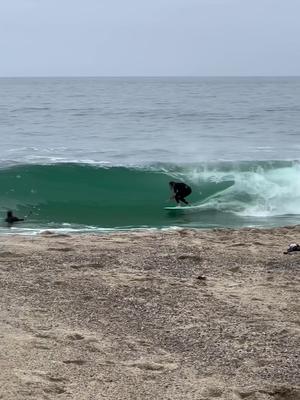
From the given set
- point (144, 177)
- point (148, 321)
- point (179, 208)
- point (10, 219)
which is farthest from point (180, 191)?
point (148, 321)

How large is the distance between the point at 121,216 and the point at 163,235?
3800mm

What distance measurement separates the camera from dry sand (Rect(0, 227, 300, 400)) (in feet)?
16.8

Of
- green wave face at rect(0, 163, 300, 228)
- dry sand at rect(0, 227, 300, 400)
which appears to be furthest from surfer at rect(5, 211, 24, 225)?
dry sand at rect(0, 227, 300, 400)

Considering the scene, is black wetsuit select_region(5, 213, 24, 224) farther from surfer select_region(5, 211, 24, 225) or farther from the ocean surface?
the ocean surface

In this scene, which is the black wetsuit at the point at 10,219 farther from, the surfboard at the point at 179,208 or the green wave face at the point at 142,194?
the surfboard at the point at 179,208

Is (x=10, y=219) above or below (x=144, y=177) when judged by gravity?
below

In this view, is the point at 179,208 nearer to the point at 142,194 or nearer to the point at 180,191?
the point at 180,191

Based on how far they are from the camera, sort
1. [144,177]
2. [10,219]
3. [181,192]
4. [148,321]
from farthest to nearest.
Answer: [144,177] → [181,192] → [10,219] → [148,321]

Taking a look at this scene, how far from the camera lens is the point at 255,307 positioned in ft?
23.0

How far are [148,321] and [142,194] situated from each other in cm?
1039

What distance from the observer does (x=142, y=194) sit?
16.9m

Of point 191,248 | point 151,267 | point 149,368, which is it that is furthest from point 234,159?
point 149,368

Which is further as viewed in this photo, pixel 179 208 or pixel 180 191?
pixel 180 191

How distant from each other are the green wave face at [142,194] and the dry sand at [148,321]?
418cm
